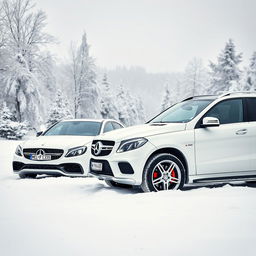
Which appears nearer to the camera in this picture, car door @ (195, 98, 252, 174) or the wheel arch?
the wheel arch

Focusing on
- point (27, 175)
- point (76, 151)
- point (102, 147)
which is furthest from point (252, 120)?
point (27, 175)

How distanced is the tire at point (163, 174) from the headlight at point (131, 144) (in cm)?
30

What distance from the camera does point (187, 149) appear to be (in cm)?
628

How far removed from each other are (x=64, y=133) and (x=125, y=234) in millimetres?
5998

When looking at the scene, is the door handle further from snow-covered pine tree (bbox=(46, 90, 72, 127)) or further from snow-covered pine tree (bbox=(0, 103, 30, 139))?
snow-covered pine tree (bbox=(46, 90, 72, 127))

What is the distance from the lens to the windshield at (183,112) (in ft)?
22.6

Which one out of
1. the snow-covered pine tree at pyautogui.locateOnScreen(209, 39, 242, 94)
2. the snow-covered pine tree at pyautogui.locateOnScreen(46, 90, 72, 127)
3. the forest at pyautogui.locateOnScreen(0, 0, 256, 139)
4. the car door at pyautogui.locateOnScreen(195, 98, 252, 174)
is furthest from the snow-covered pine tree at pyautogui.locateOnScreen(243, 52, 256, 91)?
the car door at pyautogui.locateOnScreen(195, 98, 252, 174)

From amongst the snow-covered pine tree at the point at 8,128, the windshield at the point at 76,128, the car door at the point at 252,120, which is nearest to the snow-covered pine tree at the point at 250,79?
the snow-covered pine tree at the point at 8,128

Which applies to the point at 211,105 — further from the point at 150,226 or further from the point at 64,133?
the point at 64,133

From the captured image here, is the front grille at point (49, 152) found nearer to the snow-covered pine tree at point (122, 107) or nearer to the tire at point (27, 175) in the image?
the tire at point (27, 175)

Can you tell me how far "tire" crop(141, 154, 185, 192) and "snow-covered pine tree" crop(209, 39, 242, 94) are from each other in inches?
1460

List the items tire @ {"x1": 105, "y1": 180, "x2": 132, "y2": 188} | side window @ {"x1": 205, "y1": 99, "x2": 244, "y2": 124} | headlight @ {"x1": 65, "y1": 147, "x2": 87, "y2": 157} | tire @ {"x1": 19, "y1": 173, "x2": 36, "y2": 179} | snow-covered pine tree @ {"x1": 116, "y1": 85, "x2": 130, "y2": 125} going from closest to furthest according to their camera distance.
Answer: side window @ {"x1": 205, "y1": 99, "x2": 244, "y2": 124} < tire @ {"x1": 105, "y1": 180, "x2": 132, "y2": 188} < headlight @ {"x1": 65, "y1": 147, "x2": 87, "y2": 157} < tire @ {"x1": 19, "y1": 173, "x2": 36, "y2": 179} < snow-covered pine tree @ {"x1": 116, "y1": 85, "x2": 130, "y2": 125}

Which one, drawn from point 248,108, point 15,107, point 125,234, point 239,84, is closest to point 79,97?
point 15,107

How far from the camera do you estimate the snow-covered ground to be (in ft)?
11.4
